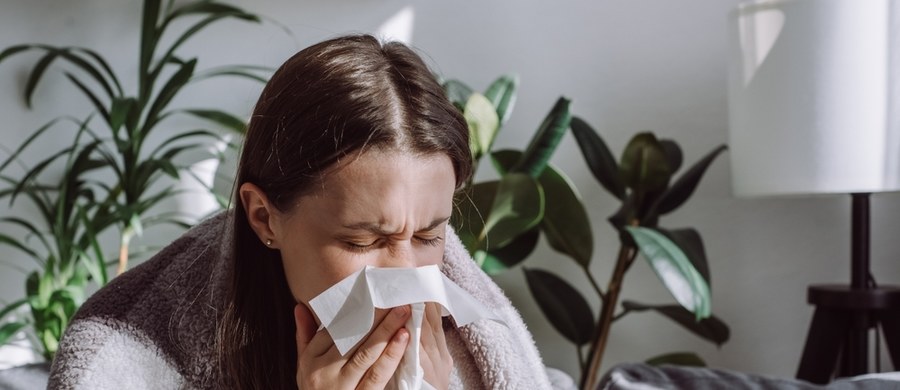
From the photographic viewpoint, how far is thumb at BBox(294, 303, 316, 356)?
87 cm

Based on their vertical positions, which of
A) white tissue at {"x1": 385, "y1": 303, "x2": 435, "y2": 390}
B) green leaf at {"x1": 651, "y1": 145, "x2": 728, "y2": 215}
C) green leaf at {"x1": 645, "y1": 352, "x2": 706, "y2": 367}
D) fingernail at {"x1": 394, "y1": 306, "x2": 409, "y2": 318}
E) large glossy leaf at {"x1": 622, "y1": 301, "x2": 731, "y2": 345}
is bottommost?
green leaf at {"x1": 645, "y1": 352, "x2": 706, "y2": 367}

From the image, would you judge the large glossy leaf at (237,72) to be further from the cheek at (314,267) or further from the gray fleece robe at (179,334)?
the cheek at (314,267)

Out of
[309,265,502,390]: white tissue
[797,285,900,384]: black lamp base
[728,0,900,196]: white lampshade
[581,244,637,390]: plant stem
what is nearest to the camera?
[309,265,502,390]: white tissue

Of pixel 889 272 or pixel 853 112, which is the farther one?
pixel 889 272

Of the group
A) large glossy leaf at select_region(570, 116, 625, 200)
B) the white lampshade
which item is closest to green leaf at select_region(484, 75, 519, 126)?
large glossy leaf at select_region(570, 116, 625, 200)

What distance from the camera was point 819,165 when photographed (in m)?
1.45

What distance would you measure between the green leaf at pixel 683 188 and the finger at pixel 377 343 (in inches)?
37.3

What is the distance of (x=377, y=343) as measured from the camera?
0.83 m

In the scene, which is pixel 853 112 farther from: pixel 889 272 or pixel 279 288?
pixel 279 288

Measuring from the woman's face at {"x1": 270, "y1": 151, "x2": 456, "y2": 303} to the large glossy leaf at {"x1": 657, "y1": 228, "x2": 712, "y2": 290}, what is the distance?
0.82m

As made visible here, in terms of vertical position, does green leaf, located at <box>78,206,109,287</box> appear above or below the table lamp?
below

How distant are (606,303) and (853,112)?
57cm

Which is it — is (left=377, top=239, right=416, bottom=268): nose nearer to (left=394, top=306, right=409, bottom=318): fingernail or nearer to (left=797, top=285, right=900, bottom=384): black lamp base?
(left=394, top=306, right=409, bottom=318): fingernail

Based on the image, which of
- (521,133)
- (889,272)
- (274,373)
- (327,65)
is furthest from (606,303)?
(327,65)
